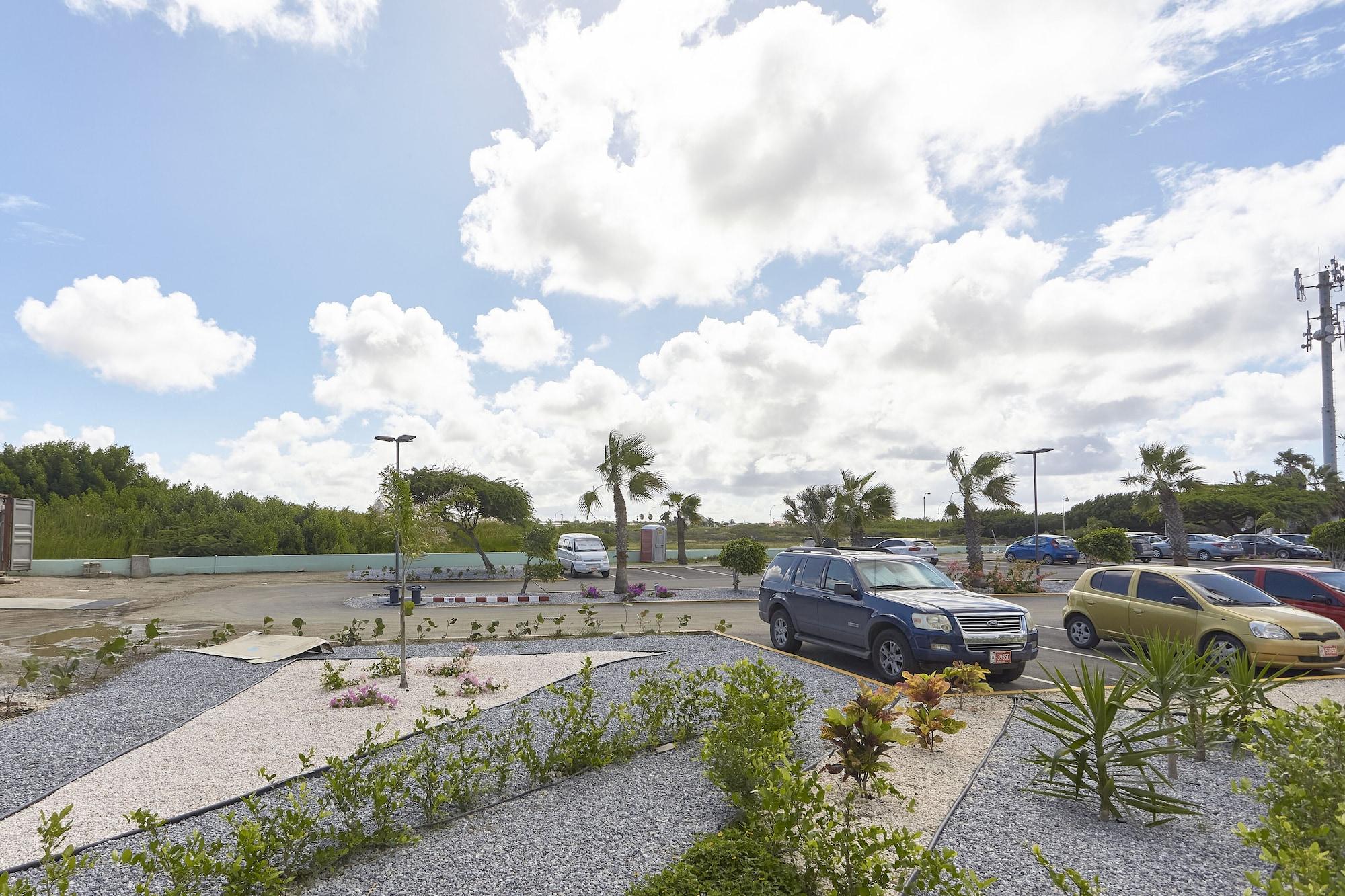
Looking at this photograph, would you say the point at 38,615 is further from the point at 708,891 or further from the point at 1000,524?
the point at 1000,524

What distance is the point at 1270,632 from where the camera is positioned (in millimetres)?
9234

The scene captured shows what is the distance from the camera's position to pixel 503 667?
9.99 meters

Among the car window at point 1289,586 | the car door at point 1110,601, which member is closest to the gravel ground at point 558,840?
the car door at point 1110,601

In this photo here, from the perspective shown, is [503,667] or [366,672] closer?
[366,672]

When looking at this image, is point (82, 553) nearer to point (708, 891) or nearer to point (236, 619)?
point (236, 619)

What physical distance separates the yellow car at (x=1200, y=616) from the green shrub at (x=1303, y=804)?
4433 mm

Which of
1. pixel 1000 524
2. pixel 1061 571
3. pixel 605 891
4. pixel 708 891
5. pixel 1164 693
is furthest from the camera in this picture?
pixel 1000 524

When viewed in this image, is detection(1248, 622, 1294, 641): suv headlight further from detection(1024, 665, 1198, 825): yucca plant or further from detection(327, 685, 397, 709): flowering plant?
detection(327, 685, 397, 709): flowering plant

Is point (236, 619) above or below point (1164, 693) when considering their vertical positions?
below

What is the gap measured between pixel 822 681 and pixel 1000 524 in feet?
285

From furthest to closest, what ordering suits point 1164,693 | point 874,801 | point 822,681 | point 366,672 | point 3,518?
point 3,518 < point 366,672 < point 822,681 < point 1164,693 < point 874,801

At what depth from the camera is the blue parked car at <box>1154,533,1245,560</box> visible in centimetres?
3934

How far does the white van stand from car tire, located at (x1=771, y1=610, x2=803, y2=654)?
18809 millimetres

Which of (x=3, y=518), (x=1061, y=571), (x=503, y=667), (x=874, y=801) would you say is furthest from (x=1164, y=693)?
(x=3, y=518)
